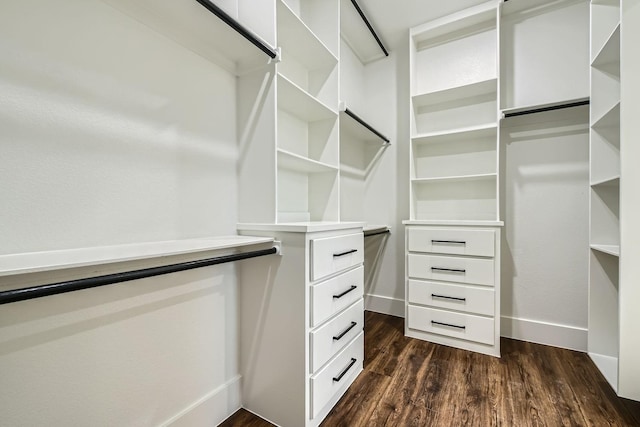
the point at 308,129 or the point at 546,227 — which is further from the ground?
the point at 308,129

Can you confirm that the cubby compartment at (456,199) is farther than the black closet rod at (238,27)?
Yes

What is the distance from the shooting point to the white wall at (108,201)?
757 mm

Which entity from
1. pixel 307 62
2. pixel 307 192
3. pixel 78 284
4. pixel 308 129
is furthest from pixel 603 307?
pixel 78 284

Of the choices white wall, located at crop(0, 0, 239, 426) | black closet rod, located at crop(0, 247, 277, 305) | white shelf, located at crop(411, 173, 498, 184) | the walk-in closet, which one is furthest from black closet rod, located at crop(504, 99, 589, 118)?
black closet rod, located at crop(0, 247, 277, 305)

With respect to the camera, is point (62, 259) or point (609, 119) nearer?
point (62, 259)

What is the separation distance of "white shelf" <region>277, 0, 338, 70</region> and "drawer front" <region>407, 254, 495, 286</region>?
1609mm

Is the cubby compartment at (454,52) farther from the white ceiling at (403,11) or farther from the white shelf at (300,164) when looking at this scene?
the white shelf at (300,164)

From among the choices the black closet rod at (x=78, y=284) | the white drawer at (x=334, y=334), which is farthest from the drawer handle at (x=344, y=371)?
the black closet rod at (x=78, y=284)

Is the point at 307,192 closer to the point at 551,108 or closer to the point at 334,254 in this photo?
the point at 334,254

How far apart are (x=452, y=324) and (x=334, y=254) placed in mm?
1290

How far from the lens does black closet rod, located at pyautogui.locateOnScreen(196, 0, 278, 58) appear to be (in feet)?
3.05

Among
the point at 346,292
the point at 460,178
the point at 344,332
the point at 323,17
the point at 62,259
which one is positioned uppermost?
the point at 323,17

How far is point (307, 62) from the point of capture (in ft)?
6.07

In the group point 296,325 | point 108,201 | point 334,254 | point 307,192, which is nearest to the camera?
point 108,201
